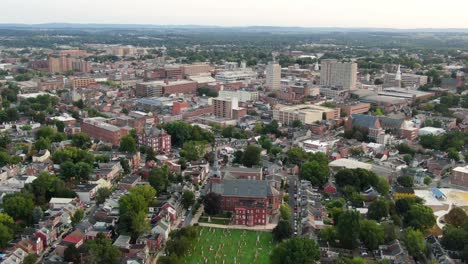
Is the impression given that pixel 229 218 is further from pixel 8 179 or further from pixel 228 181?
pixel 8 179

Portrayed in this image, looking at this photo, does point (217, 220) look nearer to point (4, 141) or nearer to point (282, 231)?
point (282, 231)

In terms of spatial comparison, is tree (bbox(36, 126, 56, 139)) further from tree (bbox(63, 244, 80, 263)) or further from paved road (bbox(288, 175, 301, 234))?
tree (bbox(63, 244, 80, 263))

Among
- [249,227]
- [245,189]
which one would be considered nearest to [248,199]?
[245,189]

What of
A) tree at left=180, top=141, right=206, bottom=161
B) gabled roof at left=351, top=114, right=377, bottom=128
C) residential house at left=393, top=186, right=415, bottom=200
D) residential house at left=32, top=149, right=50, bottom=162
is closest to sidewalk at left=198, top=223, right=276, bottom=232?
residential house at left=393, top=186, right=415, bottom=200

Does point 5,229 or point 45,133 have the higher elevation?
point 45,133

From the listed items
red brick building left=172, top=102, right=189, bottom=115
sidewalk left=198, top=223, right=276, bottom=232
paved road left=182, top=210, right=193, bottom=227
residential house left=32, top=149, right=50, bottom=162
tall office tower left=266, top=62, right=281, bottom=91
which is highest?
tall office tower left=266, top=62, right=281, bottom=91

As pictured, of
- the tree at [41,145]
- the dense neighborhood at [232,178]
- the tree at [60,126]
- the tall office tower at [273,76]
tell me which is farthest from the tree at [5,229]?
the tall office tower at [273,76]

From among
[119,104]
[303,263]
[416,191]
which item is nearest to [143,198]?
[303,263]
